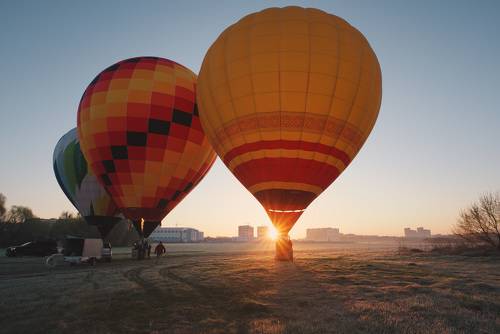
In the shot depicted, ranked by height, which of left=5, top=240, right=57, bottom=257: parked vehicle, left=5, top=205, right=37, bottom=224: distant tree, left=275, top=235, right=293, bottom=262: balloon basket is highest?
left=5, top=205, right=37, bottom=224: distant tree

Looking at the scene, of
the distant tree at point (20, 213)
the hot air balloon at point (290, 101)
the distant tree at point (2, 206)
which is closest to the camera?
the hot air balloon at point (290, 101)

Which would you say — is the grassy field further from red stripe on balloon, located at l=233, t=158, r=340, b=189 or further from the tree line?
the tree line

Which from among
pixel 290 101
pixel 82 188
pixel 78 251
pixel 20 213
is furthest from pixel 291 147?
pixel 20 213

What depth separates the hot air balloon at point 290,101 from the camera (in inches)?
637

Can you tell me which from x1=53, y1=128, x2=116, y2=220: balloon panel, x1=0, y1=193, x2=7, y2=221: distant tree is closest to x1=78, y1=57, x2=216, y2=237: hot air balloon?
x1=53, y1=128, x2=116, y2=220: balloon panel

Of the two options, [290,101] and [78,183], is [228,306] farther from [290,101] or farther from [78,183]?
[78,183]

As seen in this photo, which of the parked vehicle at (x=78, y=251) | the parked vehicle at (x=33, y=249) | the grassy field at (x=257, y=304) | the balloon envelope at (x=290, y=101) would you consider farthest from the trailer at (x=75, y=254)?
the parked vehicle at (x=33, y=249)

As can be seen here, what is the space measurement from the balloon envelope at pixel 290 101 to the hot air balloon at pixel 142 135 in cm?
514

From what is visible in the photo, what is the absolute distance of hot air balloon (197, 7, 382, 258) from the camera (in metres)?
16.2

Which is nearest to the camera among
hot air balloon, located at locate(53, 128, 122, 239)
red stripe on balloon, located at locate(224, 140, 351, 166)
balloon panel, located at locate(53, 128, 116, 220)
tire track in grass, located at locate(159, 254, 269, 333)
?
tire track in grass, located at locate(159, 254, 269, 333)

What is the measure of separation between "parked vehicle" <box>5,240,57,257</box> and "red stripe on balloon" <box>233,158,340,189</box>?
→ 2602 cm

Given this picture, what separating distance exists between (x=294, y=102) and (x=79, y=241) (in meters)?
16.8

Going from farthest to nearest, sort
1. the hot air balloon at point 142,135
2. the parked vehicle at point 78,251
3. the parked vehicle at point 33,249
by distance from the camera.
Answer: the parked vehicle at point 33,249 → the parked vehicle at point 78,251 → the hot air balloon at point 142,135

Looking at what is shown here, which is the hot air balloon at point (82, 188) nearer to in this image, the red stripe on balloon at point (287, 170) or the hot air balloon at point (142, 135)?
the hot air balloon at point (142, 135)
